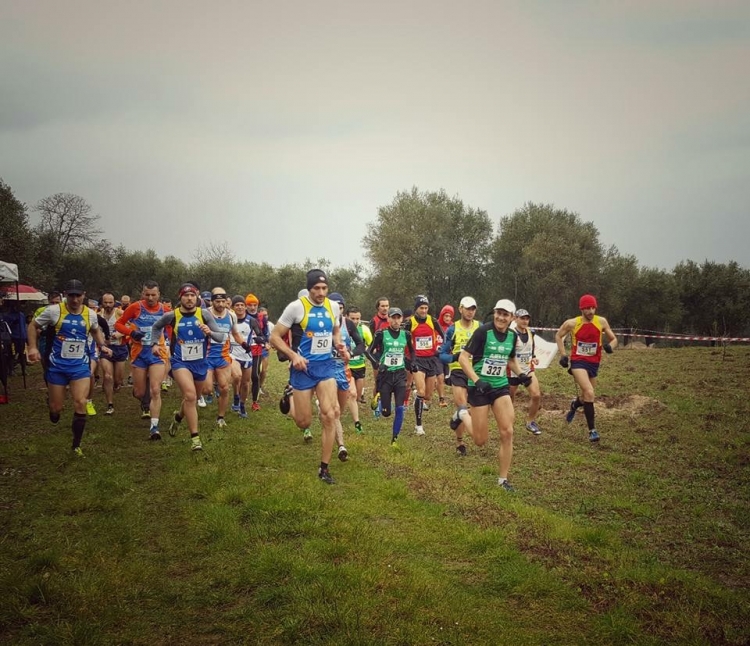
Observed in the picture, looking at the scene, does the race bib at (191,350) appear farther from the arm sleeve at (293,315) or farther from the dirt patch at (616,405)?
the dirt patch at (616,405)

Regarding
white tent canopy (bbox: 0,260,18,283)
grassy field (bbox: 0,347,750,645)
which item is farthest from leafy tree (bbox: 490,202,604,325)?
white tent canopy (bbox: 0,260,18,283)

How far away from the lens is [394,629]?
3775 millimetres

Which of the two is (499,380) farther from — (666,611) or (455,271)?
(455,271)

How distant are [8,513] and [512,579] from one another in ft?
18.8

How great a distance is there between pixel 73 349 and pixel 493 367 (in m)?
6.82

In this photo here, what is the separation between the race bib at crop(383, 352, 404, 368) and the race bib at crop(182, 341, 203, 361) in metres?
3.73

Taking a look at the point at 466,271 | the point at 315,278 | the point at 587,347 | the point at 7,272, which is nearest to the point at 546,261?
the point at 466,271

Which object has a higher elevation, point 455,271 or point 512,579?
point 455,271

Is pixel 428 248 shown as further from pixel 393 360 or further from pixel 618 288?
pixel 393 360

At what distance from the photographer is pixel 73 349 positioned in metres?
8.26

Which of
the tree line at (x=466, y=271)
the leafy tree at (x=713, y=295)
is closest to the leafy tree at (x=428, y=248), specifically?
the tree line at (x=466, y=271)

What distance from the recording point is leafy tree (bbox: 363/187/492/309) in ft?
149

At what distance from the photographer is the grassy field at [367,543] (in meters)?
3.92

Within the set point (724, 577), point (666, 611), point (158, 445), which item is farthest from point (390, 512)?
point (158, 445)
